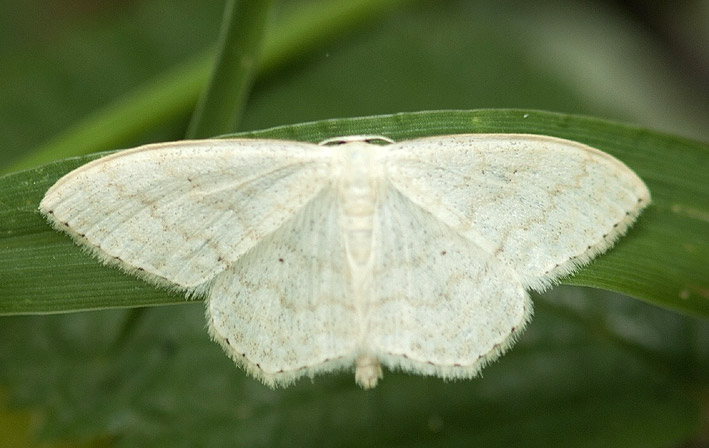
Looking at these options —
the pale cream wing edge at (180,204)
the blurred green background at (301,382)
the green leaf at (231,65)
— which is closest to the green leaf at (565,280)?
the pale cream wing edge at (180,204)

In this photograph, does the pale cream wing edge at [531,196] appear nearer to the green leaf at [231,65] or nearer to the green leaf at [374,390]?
the green leaf at [231,65]

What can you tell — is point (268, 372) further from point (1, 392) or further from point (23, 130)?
point (23, 130)

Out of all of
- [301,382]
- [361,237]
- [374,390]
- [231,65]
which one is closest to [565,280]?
[361,237]

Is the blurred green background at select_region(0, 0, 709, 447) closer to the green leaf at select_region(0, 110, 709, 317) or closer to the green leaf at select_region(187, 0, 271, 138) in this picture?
the green leaf at select_region(0, 110, 709, 317)

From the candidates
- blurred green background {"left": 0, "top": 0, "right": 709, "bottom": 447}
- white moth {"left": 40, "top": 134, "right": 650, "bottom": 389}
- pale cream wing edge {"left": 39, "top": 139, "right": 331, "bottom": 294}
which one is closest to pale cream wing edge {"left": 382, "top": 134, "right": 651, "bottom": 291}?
white moth {"left": 40, "top": 134, "right": 650, "bottom": 389}

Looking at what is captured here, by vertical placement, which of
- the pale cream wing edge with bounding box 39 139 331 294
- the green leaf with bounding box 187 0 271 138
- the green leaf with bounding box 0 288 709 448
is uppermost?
the green leaf with bounding box 187 0 271 138

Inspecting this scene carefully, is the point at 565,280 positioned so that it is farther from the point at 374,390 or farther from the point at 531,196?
the point at 374,390
